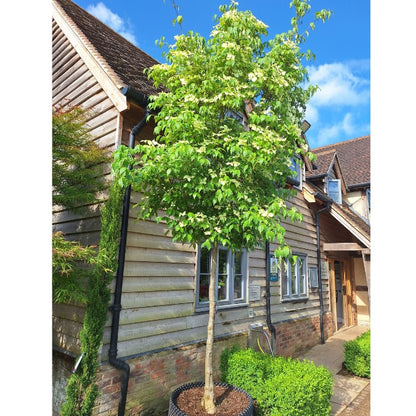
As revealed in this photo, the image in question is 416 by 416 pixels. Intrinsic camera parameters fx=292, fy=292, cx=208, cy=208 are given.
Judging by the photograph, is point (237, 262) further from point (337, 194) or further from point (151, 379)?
point (337, 194)

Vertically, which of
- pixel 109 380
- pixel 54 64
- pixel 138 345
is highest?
pixel 54 64

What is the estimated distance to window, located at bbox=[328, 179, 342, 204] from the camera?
12211 millimetres

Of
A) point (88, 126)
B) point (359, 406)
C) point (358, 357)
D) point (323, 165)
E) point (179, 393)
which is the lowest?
point (359, 406)

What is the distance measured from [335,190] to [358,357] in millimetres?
7091

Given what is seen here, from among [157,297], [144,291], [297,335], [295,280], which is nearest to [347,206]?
[295,280]

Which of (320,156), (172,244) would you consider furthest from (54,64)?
(320,156)

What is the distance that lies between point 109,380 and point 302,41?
19.2 ft

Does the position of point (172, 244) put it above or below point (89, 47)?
below

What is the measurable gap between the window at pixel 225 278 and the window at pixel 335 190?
675 cm

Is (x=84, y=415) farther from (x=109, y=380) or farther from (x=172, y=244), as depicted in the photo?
(x=172, y=244)

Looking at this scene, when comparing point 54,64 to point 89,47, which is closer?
point 89,47

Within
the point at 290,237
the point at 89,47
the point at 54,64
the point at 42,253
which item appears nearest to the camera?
the point at 42,253

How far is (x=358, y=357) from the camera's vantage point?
691 centimetres

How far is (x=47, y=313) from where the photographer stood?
296cm
